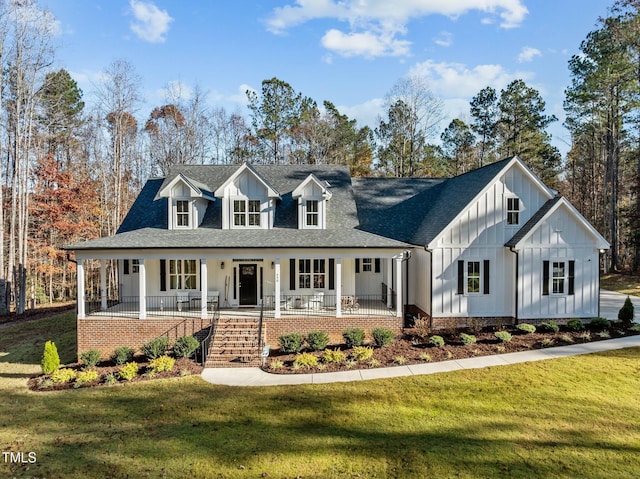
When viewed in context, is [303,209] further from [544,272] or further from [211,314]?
[544,272]

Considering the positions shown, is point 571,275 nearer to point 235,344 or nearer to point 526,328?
point 526,328

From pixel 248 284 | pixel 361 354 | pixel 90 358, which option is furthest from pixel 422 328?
pixel 90 358

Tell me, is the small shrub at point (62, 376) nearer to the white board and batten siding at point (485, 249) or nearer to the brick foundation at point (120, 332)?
the brick foundation at point (120, 332)

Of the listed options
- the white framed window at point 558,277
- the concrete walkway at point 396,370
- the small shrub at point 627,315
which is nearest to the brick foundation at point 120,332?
the concrete walkway at point 396,370

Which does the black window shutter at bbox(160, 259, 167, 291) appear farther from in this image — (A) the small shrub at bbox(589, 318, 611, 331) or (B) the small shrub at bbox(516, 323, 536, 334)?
(A) the small shrub at bbox(589, 318, 611, 331)

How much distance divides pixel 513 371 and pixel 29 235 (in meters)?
33.2

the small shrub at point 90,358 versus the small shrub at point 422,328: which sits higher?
the small shrub at point 422,328

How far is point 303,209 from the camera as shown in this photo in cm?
1720

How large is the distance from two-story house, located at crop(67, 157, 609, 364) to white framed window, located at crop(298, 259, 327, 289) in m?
0.05

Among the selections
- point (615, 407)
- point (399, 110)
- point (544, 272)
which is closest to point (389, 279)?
point (544, 272)

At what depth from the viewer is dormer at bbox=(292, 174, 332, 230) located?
55.9ft

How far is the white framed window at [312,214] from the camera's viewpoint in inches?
682

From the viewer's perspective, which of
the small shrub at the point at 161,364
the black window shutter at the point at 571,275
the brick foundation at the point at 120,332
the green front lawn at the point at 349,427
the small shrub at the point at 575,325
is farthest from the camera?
the black window shutter at the point at 571,275

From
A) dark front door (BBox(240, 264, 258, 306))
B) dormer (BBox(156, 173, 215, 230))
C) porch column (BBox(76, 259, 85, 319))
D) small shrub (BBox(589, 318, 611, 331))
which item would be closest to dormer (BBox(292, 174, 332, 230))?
dark front door (BBox(240, 264, 258, 306))
